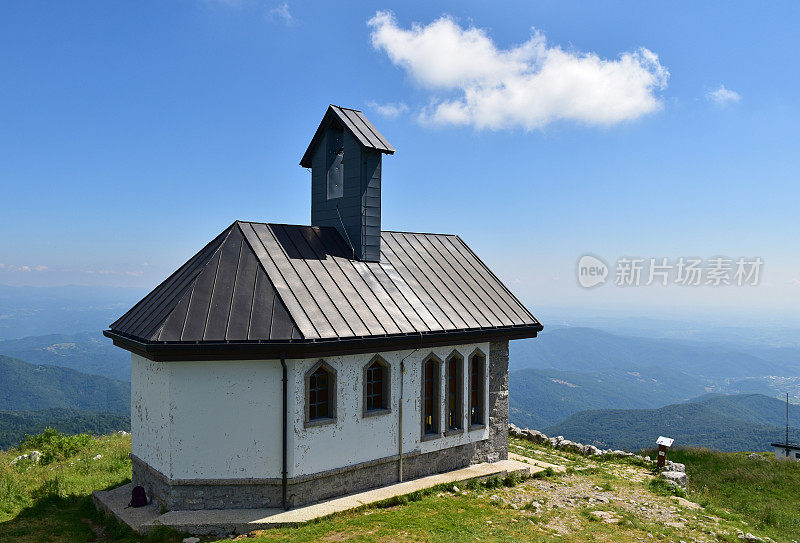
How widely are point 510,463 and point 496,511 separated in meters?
3.61

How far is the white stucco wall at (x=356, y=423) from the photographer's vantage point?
11594mm

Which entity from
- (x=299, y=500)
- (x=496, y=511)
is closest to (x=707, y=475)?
(x=496, y=511)

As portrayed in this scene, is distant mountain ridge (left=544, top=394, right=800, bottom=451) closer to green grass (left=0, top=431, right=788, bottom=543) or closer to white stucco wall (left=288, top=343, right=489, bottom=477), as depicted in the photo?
green grass (left=0, top=431, right=788, bottom=543)

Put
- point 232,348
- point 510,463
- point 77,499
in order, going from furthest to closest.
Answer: point 510,463, point 77,499, point 232,348

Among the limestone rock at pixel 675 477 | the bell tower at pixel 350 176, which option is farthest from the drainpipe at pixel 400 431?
the limestone rock at pixel 675 477

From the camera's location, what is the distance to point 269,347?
36.6ft

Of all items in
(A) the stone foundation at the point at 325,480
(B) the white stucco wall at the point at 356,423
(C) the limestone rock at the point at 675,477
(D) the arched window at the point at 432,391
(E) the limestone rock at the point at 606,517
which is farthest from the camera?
(C) the limestone rock at the point at 675,477

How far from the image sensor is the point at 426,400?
47.1 feet

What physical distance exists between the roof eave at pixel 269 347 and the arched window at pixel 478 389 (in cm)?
203

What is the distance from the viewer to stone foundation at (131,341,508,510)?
37.3 feet

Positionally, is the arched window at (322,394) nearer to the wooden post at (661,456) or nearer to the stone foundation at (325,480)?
the stone foundation at (325,480)

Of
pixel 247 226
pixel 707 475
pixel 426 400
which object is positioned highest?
pixel 247 226

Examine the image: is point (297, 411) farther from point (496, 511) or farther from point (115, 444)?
point (115, 444)

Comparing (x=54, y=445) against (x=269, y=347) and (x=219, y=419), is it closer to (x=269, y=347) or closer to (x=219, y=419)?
(x=219, y=419)
